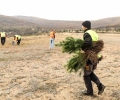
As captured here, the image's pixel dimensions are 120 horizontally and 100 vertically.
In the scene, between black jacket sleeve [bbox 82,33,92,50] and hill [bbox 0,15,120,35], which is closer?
black jacket sleeve [bbox 82,33,92,50]

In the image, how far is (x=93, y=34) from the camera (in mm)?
7738

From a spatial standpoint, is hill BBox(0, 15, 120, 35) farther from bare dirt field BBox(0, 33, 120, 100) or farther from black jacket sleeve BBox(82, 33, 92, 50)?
black jacket sleeve BBox(82, 33, 92, 50)

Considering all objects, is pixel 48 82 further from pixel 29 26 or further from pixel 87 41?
pixel 29 26

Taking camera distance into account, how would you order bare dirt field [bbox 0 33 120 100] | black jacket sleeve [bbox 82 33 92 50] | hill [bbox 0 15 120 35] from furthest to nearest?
hill [bbox 0 15 120 35] < bare dirt field [bbox 0 33 120 100] < black jacket sleeve [bbox 82 33 92 50]

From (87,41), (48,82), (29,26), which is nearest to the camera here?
(87,41)

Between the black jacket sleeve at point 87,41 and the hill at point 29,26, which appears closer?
the black jacket sleeve at point 87,41

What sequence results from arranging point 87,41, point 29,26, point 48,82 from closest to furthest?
point 87,41 → point 48,82 → point 29,26

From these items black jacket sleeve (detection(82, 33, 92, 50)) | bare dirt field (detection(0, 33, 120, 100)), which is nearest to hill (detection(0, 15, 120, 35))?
bare dirt field (detection(0, 33, 120, 100))

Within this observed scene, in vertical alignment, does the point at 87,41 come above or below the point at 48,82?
above

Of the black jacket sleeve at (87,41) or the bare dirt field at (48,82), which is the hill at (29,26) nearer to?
the bare dirt field at (48,82)

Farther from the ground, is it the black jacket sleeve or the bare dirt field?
the black jacket sleeve

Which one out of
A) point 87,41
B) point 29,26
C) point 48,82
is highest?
point 29,26

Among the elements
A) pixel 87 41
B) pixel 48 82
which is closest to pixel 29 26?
pixel 48 82

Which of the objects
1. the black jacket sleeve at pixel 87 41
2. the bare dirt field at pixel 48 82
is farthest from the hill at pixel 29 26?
the black jacket sleeve at pixel 87 41
